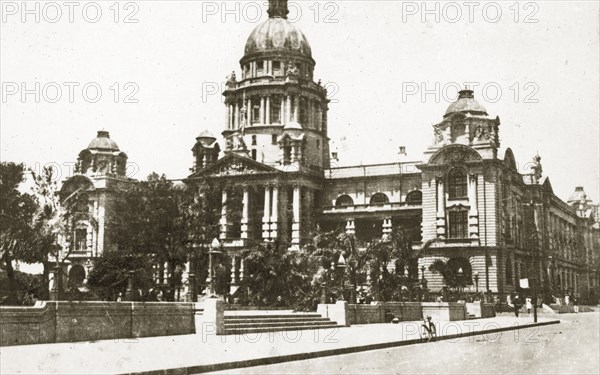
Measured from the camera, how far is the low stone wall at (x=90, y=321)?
72.2ft

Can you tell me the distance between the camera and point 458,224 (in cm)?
6688

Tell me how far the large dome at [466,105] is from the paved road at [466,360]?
43.3 m

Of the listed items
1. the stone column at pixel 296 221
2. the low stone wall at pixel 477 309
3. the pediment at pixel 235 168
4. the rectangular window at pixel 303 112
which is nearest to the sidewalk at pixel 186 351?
the low stone wall at pixel 477 309

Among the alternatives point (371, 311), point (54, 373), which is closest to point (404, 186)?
point (371, 311)

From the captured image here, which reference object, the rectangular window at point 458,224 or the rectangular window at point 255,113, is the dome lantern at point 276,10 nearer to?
the rectangular window at point 255,113

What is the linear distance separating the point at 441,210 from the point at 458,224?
1.83 m

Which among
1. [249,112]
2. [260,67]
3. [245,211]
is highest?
[260,67]

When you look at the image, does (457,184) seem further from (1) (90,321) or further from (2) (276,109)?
(1) (90,321)

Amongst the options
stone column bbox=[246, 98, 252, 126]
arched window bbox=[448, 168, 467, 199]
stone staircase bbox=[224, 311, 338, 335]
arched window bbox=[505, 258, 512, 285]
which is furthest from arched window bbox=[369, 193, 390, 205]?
stone staircase bbox=[224, 311, 338, 335]

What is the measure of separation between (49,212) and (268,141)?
122 ft

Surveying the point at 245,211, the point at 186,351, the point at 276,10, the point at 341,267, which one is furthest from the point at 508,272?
the point at 186,351

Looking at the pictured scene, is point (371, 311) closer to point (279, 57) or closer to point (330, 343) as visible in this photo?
point (330, 343)

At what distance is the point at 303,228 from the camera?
72.3 meters

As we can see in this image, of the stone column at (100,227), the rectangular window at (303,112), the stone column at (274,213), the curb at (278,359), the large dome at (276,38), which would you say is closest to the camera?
the curb at (278,359)
